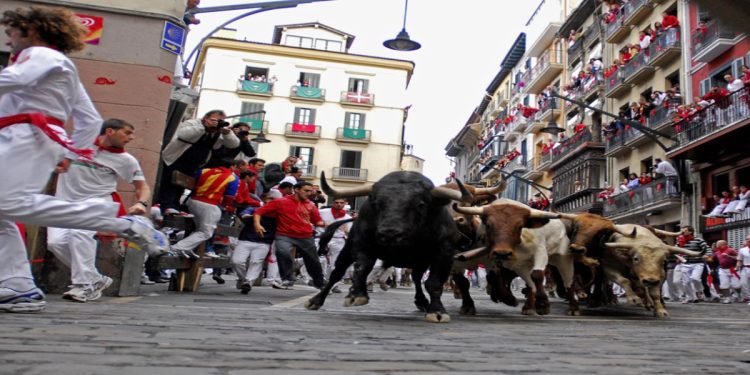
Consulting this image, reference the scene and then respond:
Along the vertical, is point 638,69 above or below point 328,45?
below

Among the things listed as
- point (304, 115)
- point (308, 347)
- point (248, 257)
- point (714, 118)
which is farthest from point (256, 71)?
point (308, 347)

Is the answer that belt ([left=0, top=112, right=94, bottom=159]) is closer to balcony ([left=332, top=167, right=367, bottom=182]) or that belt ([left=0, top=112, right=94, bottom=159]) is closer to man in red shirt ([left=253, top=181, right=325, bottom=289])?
man in red shirt ([left=253, top=181, right=325, bottom=289])

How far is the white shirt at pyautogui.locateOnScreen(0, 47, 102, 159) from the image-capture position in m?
4.35

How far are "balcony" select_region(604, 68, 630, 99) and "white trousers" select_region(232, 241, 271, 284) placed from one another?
28.7 m

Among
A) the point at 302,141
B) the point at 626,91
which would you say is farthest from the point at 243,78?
the point at 626,91

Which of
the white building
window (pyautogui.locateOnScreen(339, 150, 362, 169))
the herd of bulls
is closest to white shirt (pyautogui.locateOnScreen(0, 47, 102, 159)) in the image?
the herd of bulls

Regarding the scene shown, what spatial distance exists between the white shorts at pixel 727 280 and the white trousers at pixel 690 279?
1.82 feet

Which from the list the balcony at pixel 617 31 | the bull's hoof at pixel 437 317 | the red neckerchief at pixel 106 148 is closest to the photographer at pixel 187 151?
the red neckerchief at pixel 106 148

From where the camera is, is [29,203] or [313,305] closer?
[29,203]

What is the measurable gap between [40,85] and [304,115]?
5309 cm

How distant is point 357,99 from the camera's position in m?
57.1

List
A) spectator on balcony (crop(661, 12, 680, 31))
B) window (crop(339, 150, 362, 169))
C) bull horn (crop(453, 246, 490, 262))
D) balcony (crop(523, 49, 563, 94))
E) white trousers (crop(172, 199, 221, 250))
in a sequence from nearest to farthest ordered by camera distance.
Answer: bull horn (crop(453, 246, 490, 262))
white trousers (crop(172, 199, 221, 250))
spectator on balcony (crop(661, 12, 680, 31))
balcony (crop(523, 49, 563, 94))
window (crop(339, 150, 362, 169))

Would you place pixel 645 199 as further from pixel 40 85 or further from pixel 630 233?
pixel 40 85

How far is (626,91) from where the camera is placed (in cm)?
3531
